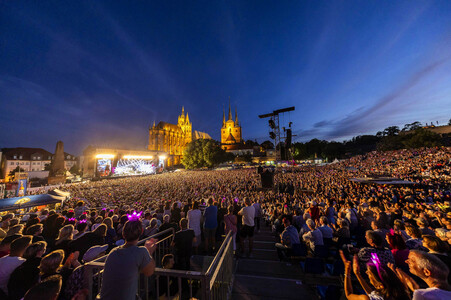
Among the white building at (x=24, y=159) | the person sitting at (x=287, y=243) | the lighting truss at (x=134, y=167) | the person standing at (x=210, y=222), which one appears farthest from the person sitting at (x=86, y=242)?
the white building at (x=24, y=159)

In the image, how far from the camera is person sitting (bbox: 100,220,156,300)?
1.62 metres

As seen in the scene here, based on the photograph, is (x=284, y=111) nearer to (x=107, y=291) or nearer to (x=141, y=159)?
(x=107, y=291)

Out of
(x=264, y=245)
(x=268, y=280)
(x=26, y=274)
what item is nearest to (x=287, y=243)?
(x=268, y=280)

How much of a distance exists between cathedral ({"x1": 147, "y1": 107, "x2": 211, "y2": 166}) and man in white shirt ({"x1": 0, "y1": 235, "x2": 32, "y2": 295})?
71812 mm

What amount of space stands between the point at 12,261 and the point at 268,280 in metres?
4.16

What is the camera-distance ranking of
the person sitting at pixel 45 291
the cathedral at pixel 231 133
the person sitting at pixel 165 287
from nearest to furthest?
1. the person sitting at pixel 45 291
2. the person sitting at pixel 165 287
3. the cathedral at pixel 231 133

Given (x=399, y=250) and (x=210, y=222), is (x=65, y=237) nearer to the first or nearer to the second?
(x=210, y=222)

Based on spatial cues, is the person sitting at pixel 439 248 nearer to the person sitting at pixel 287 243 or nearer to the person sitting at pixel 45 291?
the person sitting at pixel 287 243

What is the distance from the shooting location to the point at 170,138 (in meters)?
80.8

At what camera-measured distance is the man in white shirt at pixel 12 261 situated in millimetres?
2146

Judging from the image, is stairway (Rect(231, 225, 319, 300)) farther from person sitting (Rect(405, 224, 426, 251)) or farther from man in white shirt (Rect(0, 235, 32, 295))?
man in white shirt (Rect(0, 235, 32, 295))

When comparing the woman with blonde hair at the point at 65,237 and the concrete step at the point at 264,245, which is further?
the concrete step at the point at 264,245

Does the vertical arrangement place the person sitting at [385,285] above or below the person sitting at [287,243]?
above

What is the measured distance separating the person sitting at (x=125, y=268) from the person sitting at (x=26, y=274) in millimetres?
1539
